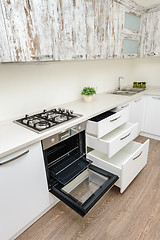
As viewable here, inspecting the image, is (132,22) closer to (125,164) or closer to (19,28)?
(19,28)

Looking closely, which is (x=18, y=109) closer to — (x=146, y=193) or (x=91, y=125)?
(x=91, y=125)

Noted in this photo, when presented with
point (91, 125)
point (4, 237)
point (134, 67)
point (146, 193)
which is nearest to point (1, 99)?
point (91, 125)

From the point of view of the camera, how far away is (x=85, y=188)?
55.6 inches

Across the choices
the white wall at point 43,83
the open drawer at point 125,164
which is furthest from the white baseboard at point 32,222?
the white wall at point 43,83

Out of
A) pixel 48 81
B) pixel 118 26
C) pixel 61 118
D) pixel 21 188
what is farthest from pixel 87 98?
pixel 21 188

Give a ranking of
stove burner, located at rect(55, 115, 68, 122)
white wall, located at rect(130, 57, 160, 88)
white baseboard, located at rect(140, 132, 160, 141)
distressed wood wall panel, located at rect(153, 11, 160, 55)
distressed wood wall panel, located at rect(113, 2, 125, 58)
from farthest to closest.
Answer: white wall, located at rect(130, 57, 160, 88)
white baseboard, located at rect(140, 132, 160, 141)
distressed wood wall panel, located at rect(153, 11, 160, 55)
distressed wood wall panel, located at rect(113, 2, 125, 58)
stove burner, located at rect(55, 115, 68, 122)

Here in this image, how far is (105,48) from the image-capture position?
77.8 inches

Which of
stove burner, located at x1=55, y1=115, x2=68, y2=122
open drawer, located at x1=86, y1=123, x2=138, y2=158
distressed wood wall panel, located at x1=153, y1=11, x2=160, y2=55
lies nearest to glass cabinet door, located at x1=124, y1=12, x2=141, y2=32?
distressed wood wall panel, located at x1=153, y1=11, x2=160, y2=55

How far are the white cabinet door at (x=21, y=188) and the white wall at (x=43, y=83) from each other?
59 centimetres

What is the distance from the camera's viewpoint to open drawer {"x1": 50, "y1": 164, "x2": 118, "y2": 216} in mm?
1154

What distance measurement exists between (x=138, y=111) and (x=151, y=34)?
1.31m

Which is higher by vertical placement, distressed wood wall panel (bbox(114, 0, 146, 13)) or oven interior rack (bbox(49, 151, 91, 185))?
distressed wood wall panel (bbox(114, 0, 146, 13))

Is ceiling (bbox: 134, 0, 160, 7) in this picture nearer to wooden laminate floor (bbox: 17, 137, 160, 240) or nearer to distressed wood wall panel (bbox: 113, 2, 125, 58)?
distressed wood wall panel (bbox: 113, 2, 125, 58)

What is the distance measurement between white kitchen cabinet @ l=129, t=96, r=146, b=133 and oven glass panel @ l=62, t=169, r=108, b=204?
1328 mm
